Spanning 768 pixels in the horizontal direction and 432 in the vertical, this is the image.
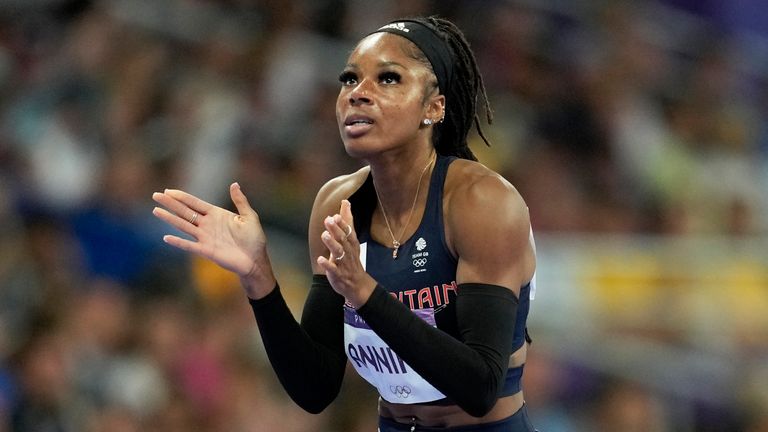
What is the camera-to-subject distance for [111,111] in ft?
21.1

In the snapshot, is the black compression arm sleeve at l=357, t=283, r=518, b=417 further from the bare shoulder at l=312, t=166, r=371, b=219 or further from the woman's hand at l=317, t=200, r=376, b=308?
the bare shoulder at l=312, t=166, r=371, b=219

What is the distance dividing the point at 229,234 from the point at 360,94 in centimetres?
48

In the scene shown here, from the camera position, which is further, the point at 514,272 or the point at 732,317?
the point at 732,317

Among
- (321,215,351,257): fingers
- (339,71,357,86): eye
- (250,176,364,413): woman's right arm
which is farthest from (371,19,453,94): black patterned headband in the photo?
(321,215,351,257): fingers

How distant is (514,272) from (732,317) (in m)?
3.32

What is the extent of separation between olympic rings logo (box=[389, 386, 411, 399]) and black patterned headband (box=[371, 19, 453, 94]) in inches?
31.0

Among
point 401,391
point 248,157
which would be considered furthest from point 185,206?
point 248,157

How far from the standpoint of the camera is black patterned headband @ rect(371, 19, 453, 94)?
3254 mm

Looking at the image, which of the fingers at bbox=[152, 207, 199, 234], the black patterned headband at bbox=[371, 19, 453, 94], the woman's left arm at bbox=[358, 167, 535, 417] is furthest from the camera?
the black patterned headband at bbox=[371, 19, 453, 94]

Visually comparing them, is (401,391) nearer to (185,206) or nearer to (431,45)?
(185,206)

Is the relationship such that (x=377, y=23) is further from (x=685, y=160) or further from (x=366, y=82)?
(x=366, y=82)


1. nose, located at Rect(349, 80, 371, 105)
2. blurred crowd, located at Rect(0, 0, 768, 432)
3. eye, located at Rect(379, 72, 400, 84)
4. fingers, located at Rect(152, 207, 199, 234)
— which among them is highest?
eye, located at Rect(379, 72, 400, 84)

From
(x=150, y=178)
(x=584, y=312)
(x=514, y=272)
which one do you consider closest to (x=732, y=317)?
(x=584, y=312)

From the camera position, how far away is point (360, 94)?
10.3 ft
